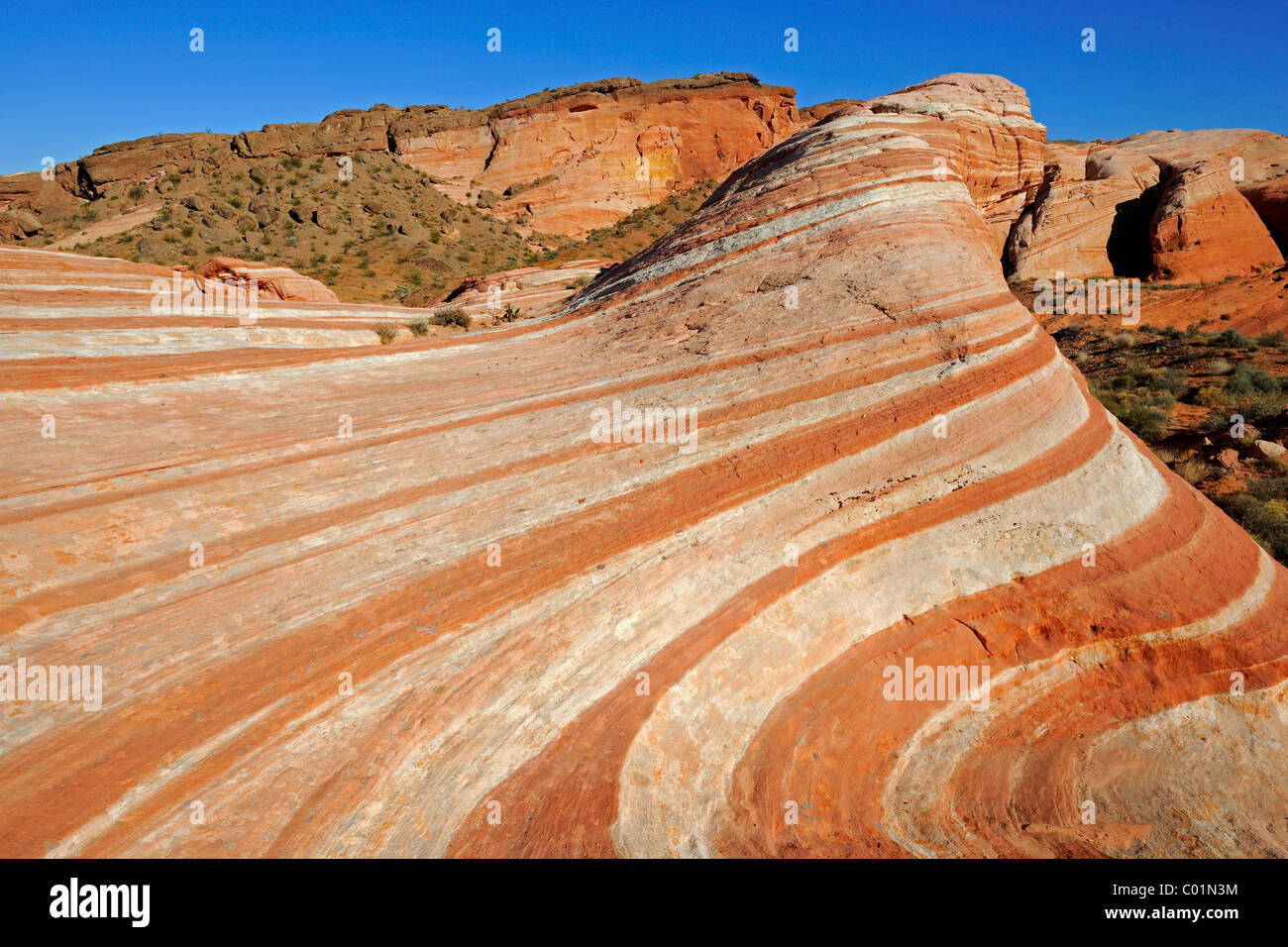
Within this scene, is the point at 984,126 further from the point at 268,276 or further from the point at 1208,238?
the point at 1208,238

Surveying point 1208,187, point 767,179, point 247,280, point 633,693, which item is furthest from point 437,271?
point 1208,187

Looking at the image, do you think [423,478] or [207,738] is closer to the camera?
[207,738]

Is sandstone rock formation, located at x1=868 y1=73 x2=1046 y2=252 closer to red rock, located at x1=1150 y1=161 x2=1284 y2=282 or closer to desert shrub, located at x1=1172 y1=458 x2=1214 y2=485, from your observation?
desert shrub, located at x1=1172 y1=458 x2=1214 y2=485

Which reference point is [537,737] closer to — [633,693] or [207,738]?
[633,693]

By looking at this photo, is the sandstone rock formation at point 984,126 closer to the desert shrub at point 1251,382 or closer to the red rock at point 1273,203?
the desert shrub at point 1251,382

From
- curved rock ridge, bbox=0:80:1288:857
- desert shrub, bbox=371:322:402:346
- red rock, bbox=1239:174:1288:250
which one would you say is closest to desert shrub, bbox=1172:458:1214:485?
curved rock ridge, bbox=0:80:1288:857

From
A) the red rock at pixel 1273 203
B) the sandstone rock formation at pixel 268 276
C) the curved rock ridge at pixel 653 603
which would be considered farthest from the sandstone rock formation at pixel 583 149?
the curved rock ridge at pixel 653 603
